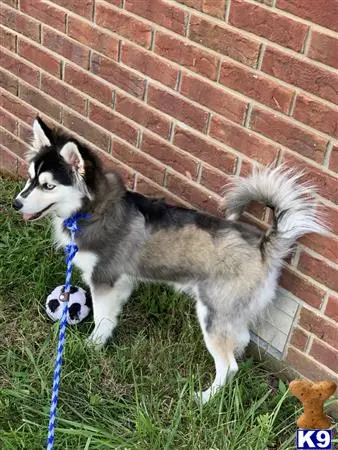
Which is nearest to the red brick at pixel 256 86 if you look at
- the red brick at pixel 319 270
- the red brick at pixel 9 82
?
the red brick at pixel 319 270

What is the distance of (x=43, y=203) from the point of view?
2.76 metres

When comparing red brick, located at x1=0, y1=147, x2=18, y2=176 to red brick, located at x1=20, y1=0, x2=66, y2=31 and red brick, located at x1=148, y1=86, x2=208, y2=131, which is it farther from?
red brick, located at x1=148, y1=86, x2=208, y2=131

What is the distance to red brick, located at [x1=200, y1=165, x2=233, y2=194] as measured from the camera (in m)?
3.00

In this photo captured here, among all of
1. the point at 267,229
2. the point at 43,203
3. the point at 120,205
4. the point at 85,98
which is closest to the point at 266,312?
the point at 267,229

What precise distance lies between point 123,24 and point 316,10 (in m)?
1.21

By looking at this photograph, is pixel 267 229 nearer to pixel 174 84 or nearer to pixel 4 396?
pixel 174 84

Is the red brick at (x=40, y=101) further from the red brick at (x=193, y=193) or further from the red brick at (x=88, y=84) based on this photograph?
the red brick at (x=193, y=193)

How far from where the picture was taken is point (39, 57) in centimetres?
381

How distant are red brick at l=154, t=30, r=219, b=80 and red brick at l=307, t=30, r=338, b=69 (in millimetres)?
542

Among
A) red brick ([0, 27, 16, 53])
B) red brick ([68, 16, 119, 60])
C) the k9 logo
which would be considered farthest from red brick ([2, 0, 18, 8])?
the k9 logo

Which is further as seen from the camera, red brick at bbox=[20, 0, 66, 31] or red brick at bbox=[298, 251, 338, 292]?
red brick at bbox=[20, 0, 66, 31]

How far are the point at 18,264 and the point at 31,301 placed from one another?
28 cm

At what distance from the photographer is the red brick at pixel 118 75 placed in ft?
10.7

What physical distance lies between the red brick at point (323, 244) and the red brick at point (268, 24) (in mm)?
828
